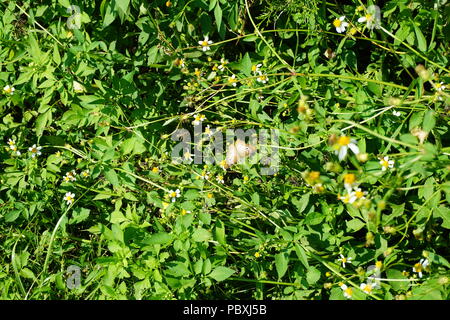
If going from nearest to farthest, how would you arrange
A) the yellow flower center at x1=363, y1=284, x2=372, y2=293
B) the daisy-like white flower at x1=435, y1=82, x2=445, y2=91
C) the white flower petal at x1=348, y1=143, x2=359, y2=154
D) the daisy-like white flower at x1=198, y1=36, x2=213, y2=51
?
the white flower petal at x1=348, y1=143, x2=359, y2=154 < the yellow flower center at x1=363, y1=284, x2=372, y2=293 < the daisy-like white flower at x1=435, y1=82, x2=445, y2=91 < the daisy-like white flower at x1=198, y1=36, x2=213, y2=51

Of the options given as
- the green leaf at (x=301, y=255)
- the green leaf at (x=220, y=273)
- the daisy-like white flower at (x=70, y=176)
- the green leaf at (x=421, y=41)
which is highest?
the green leaf at (x=421, y=41)

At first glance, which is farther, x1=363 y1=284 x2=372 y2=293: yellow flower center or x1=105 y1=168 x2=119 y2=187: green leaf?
x1=105 y1=168 x2=119 y2=187: green leaf

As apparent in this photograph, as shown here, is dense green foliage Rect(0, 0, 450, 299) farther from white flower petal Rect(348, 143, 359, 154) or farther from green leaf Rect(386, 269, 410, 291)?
white flower petal Rect(348, 143, 359, 154)

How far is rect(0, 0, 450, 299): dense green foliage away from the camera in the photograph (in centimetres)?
175

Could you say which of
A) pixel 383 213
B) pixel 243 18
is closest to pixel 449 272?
pixel 383 213

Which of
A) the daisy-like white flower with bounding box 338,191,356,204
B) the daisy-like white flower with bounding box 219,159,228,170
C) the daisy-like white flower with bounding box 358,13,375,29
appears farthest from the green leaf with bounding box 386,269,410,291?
the daisy-like white flower with bounding box 358,13,375,29

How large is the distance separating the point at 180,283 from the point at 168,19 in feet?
3.61

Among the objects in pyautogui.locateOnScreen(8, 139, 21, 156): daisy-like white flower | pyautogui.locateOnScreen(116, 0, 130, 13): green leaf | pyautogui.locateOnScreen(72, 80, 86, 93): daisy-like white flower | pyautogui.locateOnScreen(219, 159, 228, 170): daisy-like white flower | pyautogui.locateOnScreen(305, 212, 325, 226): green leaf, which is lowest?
pyautogui.locateOnScreen(305, 212, 325, 226): green leaf

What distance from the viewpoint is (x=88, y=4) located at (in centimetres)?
211

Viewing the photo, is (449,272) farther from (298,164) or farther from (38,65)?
(38,65)

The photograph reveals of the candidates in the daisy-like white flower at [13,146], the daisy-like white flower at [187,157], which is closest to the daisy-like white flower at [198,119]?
the daisy-like white flower at [187,157]

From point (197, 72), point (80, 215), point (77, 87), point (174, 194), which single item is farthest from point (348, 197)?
point (77, 87)

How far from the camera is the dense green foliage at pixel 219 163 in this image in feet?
5.73

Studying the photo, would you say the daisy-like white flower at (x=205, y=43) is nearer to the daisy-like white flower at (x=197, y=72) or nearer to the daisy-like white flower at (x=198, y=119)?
the daisy-like white flower at (x=197, y=72)
